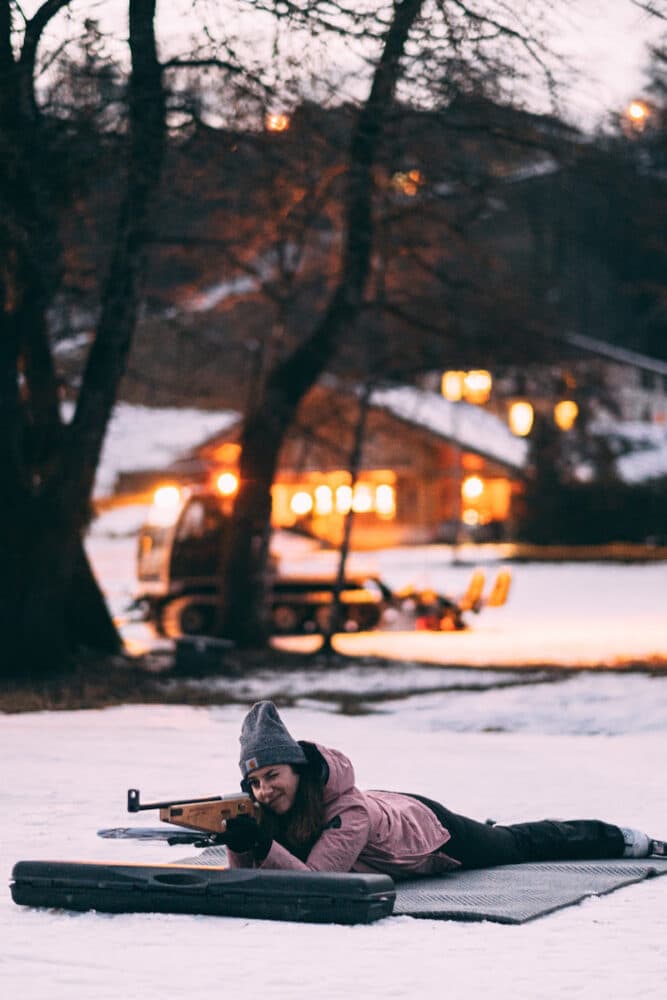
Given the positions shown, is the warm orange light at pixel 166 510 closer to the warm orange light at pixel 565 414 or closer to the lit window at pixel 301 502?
the warm orange light at pixel 565 414

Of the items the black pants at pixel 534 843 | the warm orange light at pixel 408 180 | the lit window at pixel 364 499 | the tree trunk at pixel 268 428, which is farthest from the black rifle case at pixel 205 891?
the lit window at pixel 364 499

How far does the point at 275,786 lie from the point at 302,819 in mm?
289

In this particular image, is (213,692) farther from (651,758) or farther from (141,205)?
(651,758)

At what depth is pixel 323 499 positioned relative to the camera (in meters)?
70.3

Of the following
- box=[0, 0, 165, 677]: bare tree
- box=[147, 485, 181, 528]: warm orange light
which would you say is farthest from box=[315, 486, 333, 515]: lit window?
box=[0, 0, 165, 677]: bare tree

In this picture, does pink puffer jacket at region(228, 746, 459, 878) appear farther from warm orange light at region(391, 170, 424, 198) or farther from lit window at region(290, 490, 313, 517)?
lit window at region(290, 490, 313, 517)

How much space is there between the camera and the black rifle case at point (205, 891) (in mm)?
7754

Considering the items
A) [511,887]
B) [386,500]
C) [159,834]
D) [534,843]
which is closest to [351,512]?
[534,843]

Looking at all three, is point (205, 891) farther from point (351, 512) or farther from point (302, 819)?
point (351, 512)

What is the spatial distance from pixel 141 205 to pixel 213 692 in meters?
5.19

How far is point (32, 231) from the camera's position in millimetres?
19953

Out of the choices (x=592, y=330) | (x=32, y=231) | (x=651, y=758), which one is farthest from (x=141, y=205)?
(x=592, y=330)

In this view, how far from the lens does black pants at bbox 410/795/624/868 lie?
29.8 ft

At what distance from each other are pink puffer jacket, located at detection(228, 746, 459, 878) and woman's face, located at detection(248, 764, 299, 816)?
0.52 ft
